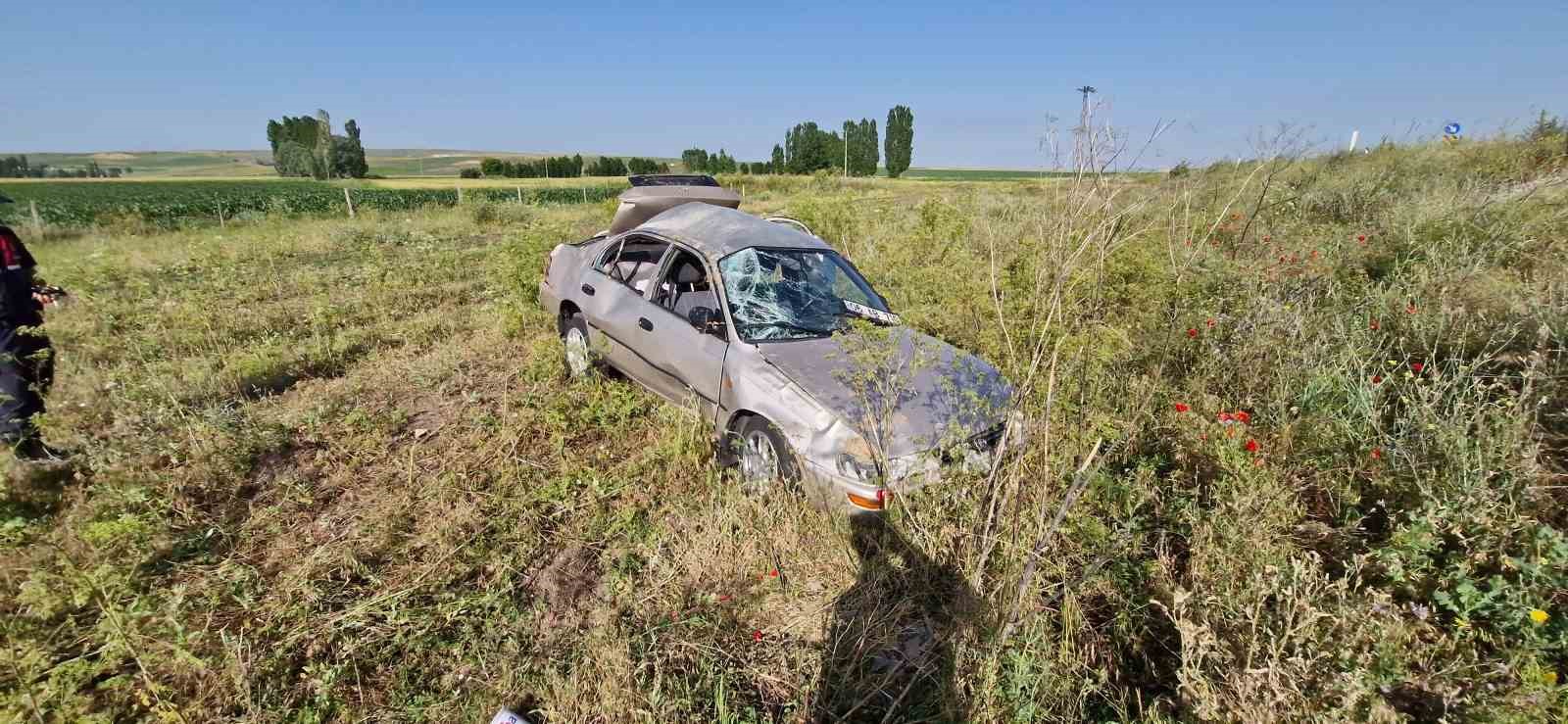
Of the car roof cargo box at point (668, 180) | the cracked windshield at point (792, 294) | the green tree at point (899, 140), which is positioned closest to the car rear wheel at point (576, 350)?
the cracked windshield at point (792, 294)

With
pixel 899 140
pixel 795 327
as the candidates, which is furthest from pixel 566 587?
pixel 899 140

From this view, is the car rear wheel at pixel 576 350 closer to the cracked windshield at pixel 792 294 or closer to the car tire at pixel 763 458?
the cracked windshield at pixel 792 294

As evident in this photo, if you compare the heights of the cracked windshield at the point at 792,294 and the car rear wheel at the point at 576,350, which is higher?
the cracked windshield at the point at 792,294

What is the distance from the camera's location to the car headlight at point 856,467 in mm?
2645

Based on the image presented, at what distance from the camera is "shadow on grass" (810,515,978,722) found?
6.53 ft

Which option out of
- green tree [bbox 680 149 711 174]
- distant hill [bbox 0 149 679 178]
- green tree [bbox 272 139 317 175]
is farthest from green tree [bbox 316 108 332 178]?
green tree [bbox 680 149 711 174]

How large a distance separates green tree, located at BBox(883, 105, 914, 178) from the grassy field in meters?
52.5

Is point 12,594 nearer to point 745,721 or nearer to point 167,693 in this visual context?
point 167,693

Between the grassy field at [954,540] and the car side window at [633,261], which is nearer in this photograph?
the grassy field at [954,540]

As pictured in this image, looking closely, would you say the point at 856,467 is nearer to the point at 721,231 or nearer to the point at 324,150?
the point at 721,231

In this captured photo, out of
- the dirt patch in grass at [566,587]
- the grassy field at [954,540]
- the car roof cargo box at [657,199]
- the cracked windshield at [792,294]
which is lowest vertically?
the dirt patch in grass at [566,587]

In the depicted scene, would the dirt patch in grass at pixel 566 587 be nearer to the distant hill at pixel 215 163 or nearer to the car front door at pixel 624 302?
the car front door at pixel 624 302

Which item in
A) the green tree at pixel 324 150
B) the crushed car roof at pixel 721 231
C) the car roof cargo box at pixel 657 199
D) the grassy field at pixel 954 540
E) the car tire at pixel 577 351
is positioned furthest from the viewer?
the green tree at pixel 324 150

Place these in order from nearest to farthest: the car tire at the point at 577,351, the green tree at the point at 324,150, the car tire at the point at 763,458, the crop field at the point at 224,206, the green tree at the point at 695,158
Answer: the car tire at the point at 763,458, the car tire at the point at 577,351, the crop field at the point at 224,206, the green tree at the point at 324,150, the green tree at the point at 695,158
